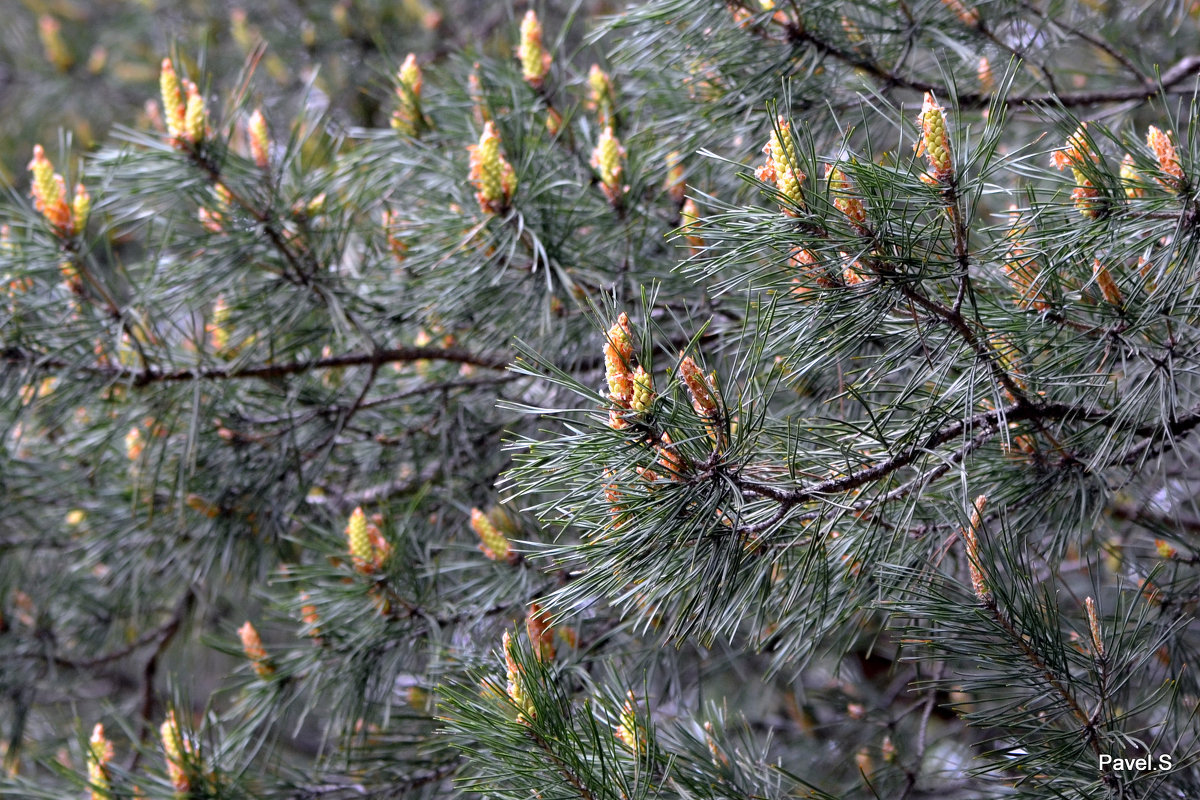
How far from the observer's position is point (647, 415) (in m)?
0.61

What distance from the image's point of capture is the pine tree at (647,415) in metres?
0.65

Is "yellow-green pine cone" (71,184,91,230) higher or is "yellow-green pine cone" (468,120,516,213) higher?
"yellow-green pine cone" (71,184,91,230)

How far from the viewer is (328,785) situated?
1.02m

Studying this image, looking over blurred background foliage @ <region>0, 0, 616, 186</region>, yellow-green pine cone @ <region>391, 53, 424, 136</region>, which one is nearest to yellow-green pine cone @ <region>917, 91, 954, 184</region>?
yellow-green pine cone @ <region>391, 53, 424, 136</region>

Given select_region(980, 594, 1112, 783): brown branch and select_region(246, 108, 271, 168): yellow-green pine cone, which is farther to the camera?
select_region(246, 108, 271, 168): yellow-green pine cone

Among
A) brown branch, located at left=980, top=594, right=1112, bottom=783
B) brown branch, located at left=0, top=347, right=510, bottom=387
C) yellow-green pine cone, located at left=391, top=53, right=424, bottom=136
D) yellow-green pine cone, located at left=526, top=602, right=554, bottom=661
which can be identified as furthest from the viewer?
yellow-green pine cone, located at left=391, top=53, right=424, bottom=136

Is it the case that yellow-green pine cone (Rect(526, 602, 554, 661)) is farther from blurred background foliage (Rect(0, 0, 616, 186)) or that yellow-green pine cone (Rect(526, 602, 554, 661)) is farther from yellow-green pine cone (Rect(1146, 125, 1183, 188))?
blurred background foliage (Rect(0, 0, 616, 186))

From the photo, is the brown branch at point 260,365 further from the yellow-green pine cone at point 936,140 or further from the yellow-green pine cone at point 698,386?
the yellow-green pine cone at point 936,140

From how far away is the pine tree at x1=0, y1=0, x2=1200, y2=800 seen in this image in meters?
0.65

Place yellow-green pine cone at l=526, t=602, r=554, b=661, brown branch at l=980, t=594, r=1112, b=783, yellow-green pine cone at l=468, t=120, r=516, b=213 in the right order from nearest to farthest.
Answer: brown branch at l=980, t=594, r=1112, b=783
yellow-green pine cone at l=526, t=602, r=554, b=661
yellow-green pine cone at l=468, t=120, r=516, b=213

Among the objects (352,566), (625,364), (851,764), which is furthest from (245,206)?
(851,764)

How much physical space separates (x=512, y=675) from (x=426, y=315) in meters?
0.43

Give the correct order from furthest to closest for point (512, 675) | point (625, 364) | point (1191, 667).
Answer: point (1191, 667), point (512, 675), point (625, 364)

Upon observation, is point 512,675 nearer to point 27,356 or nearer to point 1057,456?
point 1057,456
